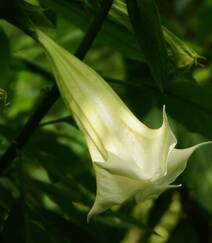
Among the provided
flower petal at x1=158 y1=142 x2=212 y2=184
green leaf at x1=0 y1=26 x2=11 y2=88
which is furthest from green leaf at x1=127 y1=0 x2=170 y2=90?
green leaf at x1=0 y1=26 x2=11 y2=88

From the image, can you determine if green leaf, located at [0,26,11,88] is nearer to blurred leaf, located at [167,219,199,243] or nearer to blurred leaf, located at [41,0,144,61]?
blurred leaf, located at [41,0,144,61]

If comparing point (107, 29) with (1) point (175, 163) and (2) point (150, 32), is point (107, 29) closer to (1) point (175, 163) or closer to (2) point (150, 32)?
(2) point (150, 32)

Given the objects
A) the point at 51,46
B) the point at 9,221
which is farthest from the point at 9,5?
the point at 9,221

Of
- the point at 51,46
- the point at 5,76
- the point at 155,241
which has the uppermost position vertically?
the point at 51,46

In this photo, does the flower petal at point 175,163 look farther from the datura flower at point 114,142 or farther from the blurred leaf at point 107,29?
the blurred leaf at point 107,29

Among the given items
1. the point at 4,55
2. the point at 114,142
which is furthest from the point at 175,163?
the point at 4,55

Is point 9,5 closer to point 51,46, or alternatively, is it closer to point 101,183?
point 51,46
